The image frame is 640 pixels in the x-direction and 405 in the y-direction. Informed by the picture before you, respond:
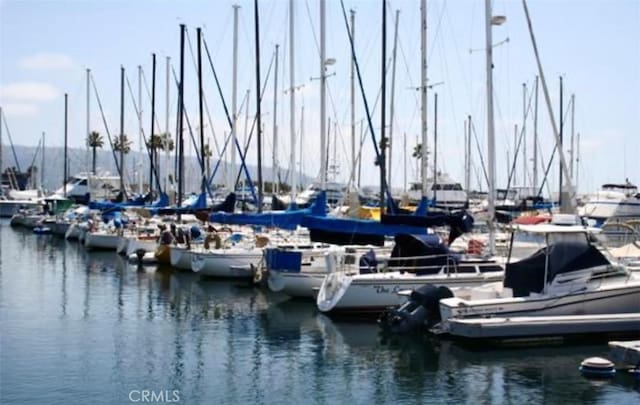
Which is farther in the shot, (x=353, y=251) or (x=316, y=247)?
(x=316, y=247)

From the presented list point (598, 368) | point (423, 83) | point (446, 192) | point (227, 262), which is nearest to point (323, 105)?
point (423, 83)

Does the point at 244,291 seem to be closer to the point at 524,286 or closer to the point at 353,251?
the point at 353,251

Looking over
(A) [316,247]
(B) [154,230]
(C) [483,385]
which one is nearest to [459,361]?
(C) [483,385]

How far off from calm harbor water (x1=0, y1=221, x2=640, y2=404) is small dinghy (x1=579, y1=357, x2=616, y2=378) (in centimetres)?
22

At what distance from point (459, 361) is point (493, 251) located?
9527 mm

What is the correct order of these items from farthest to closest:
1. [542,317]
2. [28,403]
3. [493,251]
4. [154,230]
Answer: [154,230]
[493,251]
[542,317]
[28,403]

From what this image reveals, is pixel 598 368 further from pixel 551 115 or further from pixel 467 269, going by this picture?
pixel 551 115

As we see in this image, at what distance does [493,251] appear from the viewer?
1229 inches

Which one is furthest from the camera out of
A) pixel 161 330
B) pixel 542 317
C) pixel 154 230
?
pixel 154 230

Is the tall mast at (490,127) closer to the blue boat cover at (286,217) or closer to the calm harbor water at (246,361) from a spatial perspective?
the calm harbor water at (246,361)

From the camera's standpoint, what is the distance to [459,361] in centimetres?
2242

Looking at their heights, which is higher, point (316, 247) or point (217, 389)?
point (316, 247)

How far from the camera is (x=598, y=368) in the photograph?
20.2 m

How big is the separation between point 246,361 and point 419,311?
5665mm
